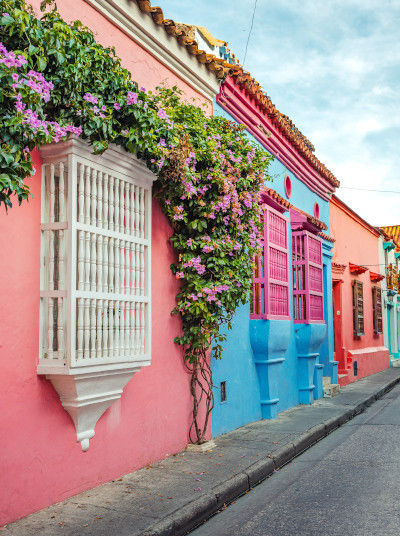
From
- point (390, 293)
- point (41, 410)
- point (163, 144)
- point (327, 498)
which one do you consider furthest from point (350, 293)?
point (41, 410)

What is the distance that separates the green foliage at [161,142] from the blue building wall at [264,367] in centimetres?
120

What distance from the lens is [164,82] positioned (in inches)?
260

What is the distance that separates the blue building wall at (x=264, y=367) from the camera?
25.6ft

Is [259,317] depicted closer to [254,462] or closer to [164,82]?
[254,462]

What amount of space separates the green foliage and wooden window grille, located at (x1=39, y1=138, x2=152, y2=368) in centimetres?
30

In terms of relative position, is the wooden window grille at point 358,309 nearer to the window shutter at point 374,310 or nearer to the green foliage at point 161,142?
the window shutter at point 374,310

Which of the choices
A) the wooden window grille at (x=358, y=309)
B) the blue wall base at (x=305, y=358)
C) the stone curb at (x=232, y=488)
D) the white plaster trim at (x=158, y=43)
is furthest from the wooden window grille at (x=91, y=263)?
the wooden window grille at (x=358, y=309)

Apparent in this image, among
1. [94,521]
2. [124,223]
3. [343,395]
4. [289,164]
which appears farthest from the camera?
[343,395]

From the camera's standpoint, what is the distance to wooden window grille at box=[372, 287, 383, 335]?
787 inches

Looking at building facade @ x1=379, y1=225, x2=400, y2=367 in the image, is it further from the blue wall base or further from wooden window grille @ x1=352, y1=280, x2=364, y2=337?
the blue wall base

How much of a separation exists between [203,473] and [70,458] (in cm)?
140

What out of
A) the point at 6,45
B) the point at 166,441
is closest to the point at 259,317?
the point at 166,441

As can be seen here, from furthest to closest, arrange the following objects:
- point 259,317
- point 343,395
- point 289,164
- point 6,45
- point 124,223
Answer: point 343,395 → point 289,164 → point 259,317 → point 124,223 → point 6,45

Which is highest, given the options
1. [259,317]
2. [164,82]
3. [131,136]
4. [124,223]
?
[164,82]
